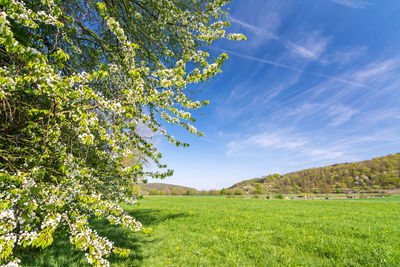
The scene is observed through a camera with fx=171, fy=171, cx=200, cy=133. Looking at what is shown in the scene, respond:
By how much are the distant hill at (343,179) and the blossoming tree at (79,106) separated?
184 feet

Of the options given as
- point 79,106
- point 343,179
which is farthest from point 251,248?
point 343,179

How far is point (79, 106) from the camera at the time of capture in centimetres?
311

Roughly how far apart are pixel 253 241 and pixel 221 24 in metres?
8.39

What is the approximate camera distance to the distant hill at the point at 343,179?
49728 millimetres

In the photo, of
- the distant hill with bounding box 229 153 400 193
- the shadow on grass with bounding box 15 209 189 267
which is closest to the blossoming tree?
the shadow on grass with bounding box 15 209 189 267

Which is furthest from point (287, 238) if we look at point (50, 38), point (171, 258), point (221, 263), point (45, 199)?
point (50, 38)

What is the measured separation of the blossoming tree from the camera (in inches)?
116

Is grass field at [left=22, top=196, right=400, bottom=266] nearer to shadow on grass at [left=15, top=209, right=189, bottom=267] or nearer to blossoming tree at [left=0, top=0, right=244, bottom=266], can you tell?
shadow on grass at [left=15, top=209, right=189, bottom=267]

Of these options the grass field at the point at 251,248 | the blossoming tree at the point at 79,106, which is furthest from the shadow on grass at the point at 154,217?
the blossoming tree at the point at 79,106

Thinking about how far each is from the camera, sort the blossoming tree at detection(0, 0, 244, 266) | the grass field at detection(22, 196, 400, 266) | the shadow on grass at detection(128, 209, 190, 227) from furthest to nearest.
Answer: the shadow on grass at detection(128, 209, 190, 227) → the grass field at detection(22, 196, 400, 266) → the blossoming tree at detection(0, 0, 244, 266)

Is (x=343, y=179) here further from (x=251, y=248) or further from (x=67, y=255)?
(x=67, y=255)

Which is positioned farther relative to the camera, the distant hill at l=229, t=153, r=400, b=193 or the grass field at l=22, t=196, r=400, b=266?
the distant hill at l=229, t=153, r=400, b=193

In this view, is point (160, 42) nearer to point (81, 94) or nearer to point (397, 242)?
point (81, 94)

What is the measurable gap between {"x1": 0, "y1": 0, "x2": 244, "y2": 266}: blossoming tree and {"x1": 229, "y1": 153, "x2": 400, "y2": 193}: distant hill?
184 feet
